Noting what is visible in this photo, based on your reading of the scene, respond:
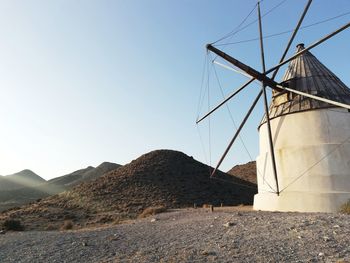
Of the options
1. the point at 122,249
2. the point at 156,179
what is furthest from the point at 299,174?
the point at 156,179

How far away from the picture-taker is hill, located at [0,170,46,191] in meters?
114

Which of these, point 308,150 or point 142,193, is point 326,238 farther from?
point 142,193

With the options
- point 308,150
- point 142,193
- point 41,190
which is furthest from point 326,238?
point 41,190

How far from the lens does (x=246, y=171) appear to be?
67812mm

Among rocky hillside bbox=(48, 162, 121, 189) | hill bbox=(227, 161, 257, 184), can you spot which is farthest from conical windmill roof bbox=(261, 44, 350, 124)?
rocky hillside bbox=(48, 162, 121, 189)

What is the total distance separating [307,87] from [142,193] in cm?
2716

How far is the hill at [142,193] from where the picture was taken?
3834 centimetres

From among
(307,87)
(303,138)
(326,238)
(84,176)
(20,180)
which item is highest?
(20,180)

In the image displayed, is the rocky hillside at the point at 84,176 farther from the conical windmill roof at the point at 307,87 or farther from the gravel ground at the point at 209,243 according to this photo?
the gravel ground at the point at 209,243

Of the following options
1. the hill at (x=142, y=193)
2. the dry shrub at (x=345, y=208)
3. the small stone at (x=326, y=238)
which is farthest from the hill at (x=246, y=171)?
the small stone at (x=326, y=238)

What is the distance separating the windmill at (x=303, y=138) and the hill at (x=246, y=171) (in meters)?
38.6

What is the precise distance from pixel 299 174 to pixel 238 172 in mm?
49792

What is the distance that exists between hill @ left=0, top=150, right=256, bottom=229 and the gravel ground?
1736 cm

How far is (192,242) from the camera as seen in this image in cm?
1248
